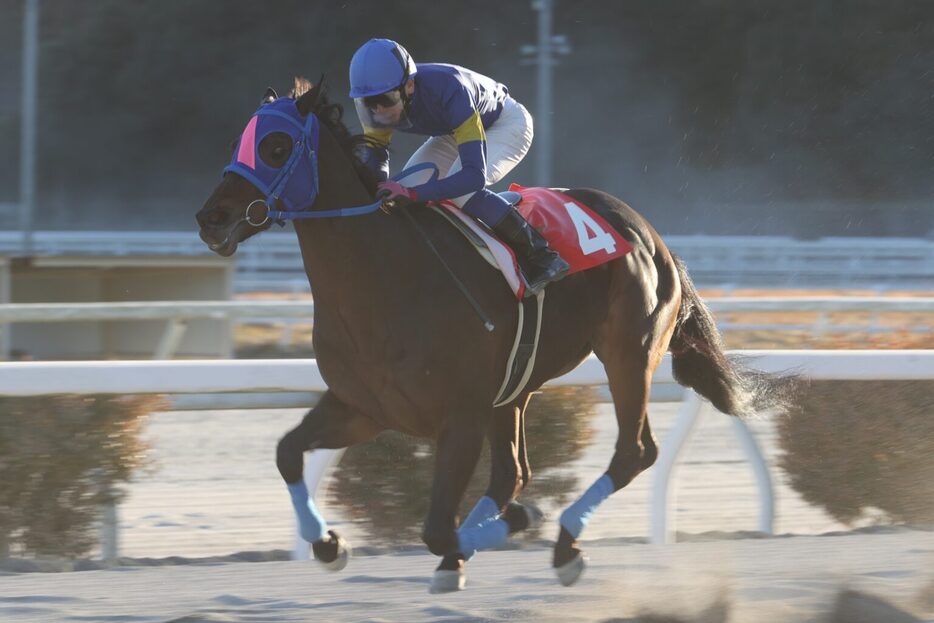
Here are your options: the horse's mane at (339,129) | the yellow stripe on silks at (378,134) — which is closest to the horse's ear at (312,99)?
the horse's mane at (339,129)

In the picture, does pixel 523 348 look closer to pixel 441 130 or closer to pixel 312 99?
pixel 441 130

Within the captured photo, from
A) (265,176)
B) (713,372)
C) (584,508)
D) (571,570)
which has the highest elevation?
(265,176)

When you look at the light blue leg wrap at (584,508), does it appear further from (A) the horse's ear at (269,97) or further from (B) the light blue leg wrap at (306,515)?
(A) the horse's ear at (269,97)

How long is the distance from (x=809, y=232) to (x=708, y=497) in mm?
20117

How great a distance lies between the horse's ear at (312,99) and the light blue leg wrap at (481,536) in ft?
3.78

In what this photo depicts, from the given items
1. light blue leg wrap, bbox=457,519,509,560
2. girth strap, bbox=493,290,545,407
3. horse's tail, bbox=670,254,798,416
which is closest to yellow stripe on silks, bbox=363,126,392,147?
girth strap, bbox=493,290,545,407

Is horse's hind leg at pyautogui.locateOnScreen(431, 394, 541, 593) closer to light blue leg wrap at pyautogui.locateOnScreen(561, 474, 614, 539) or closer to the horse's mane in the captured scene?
light blue leg wrap at pyautogui.locateOnScreen(561, 474, 614, 539)

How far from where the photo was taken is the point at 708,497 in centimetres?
530

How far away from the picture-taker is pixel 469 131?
11.1ft

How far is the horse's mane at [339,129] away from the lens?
3386mm

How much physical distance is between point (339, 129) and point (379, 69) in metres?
0.22

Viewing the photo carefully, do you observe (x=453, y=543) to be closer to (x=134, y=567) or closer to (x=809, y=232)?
(x=134, y=567)

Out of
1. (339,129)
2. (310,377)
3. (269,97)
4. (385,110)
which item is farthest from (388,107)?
(310,377)

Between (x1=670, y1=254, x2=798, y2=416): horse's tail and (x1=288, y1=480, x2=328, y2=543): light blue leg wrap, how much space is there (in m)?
1.35
